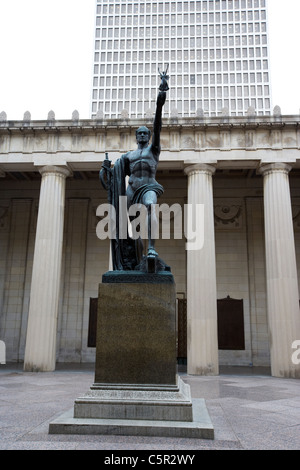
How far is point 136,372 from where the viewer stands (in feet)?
18.6

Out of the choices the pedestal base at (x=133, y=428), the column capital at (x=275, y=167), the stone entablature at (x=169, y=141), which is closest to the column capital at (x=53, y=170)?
the stone entablature at (x=169, y=141)

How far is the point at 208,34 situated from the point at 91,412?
120306 mm

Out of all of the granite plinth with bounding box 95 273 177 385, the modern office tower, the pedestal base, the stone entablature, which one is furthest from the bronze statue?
the modern office tower

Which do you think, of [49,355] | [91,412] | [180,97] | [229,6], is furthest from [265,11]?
[91,412]

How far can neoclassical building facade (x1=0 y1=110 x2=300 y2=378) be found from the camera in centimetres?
1731

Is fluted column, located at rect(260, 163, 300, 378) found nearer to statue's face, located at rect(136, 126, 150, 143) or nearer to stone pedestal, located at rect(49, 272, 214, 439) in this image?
stone pedestal, located at rect(49, 272, 214, 439)

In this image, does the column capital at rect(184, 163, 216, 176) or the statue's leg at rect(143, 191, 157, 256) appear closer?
the statue's leg at rect(143, 191, 157, 256)

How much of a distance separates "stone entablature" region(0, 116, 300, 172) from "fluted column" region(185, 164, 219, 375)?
1.24 metres

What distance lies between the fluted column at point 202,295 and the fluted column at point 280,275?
8.14 feet

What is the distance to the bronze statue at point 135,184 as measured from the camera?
6.70 metres

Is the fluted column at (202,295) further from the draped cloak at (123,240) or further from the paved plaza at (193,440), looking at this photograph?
the draped cloak at (123,240)

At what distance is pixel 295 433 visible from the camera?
5449mm

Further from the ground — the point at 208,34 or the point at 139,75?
Result: the point at 208,34
